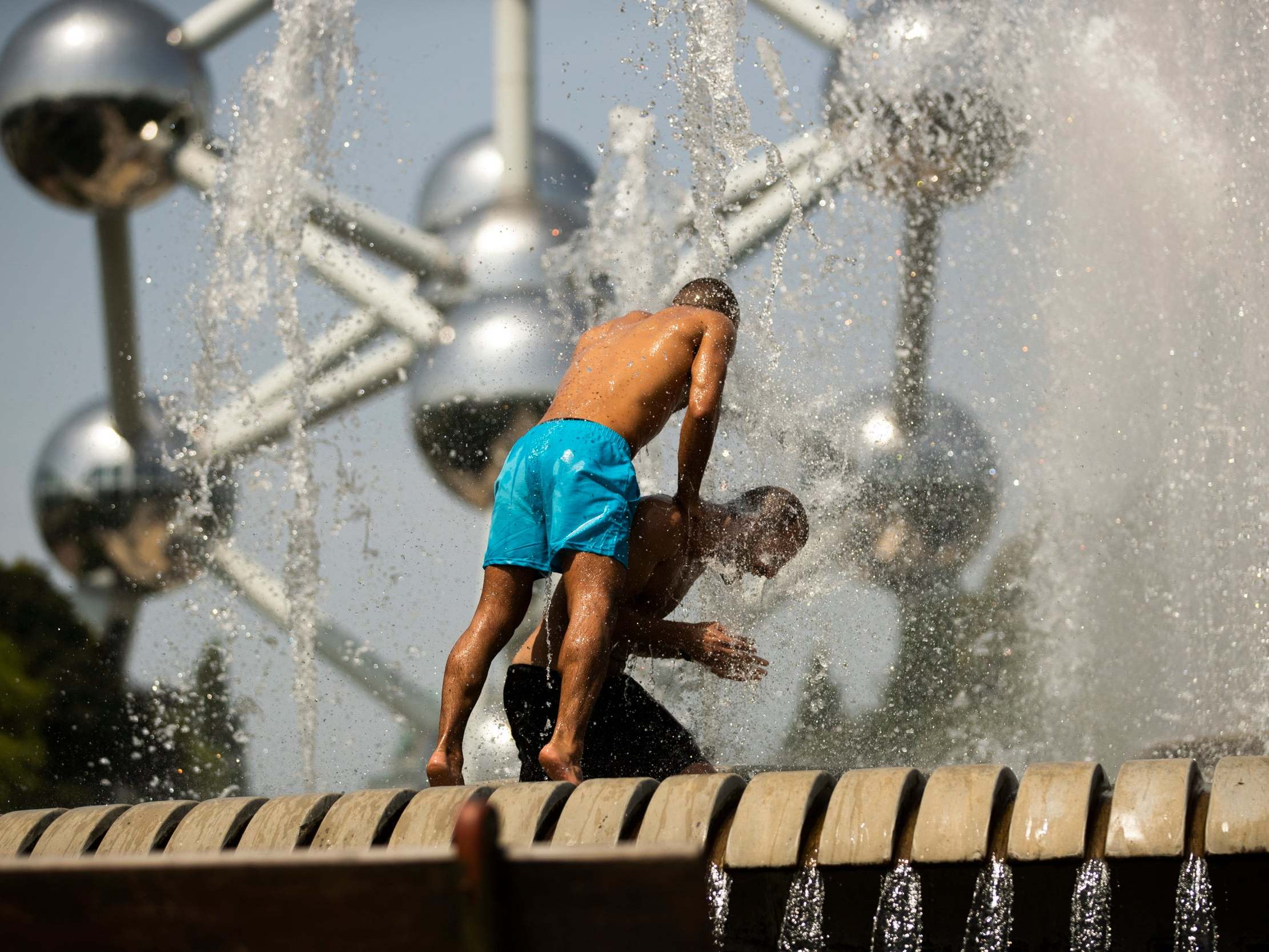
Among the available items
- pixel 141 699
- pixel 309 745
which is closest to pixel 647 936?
pixel 309 745

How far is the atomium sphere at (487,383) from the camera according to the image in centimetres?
720

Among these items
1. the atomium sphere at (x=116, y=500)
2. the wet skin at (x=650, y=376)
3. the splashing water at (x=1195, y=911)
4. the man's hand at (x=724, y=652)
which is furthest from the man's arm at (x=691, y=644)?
the atomium sphere at (x=116, y=500)

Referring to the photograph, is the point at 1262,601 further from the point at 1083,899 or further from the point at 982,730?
the point at 1083,899

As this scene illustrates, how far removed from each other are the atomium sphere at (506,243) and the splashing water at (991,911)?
4.94m

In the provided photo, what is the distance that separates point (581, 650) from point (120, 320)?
20.1ft

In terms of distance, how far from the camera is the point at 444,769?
3.86 metres

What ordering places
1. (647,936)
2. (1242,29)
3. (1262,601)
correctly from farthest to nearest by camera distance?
1. (1242,29)
2. (1262,601)
3. (647,936)

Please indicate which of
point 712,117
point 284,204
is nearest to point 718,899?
point 712,117

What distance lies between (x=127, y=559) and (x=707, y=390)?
4.74 metres

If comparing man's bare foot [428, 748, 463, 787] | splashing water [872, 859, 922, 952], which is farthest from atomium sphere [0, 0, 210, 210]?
splashing water [872, 859, 922, 952]

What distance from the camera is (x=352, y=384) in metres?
8.74

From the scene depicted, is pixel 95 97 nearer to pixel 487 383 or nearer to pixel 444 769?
pixel 487 383

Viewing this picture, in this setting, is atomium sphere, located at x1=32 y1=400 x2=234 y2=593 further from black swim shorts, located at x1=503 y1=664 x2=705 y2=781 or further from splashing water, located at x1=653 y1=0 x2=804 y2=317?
black swim shorts, located at x1=503 y1=664 x2=705 y2=781

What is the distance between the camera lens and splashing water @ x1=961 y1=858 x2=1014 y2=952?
9.28ft
